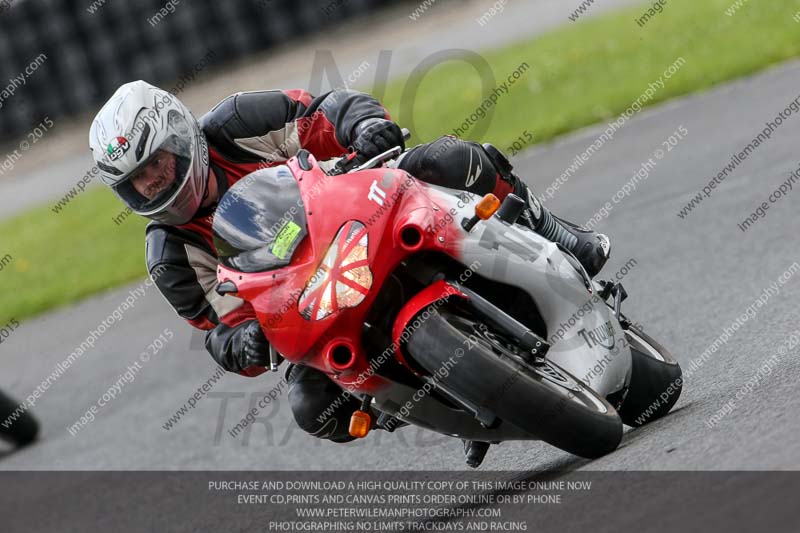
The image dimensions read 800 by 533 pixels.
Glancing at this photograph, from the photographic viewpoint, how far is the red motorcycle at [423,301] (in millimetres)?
4223

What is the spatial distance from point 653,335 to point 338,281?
3.03m

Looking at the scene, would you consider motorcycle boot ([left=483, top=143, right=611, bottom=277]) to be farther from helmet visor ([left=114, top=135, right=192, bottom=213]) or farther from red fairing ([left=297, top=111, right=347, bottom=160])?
helmet visor ([left=114, top=135, right=192, bottom=213])

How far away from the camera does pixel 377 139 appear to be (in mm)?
4762

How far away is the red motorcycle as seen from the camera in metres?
4.22

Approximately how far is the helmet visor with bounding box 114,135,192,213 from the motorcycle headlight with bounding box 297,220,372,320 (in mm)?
1027

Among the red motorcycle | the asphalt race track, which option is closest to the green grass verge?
the asphalt race track

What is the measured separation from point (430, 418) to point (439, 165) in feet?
3.09

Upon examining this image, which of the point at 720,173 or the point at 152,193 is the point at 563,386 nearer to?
the point at 152,193

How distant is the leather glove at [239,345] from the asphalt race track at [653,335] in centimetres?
118

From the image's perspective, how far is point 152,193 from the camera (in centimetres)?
503

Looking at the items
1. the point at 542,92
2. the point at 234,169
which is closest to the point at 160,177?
the point at 234,169
